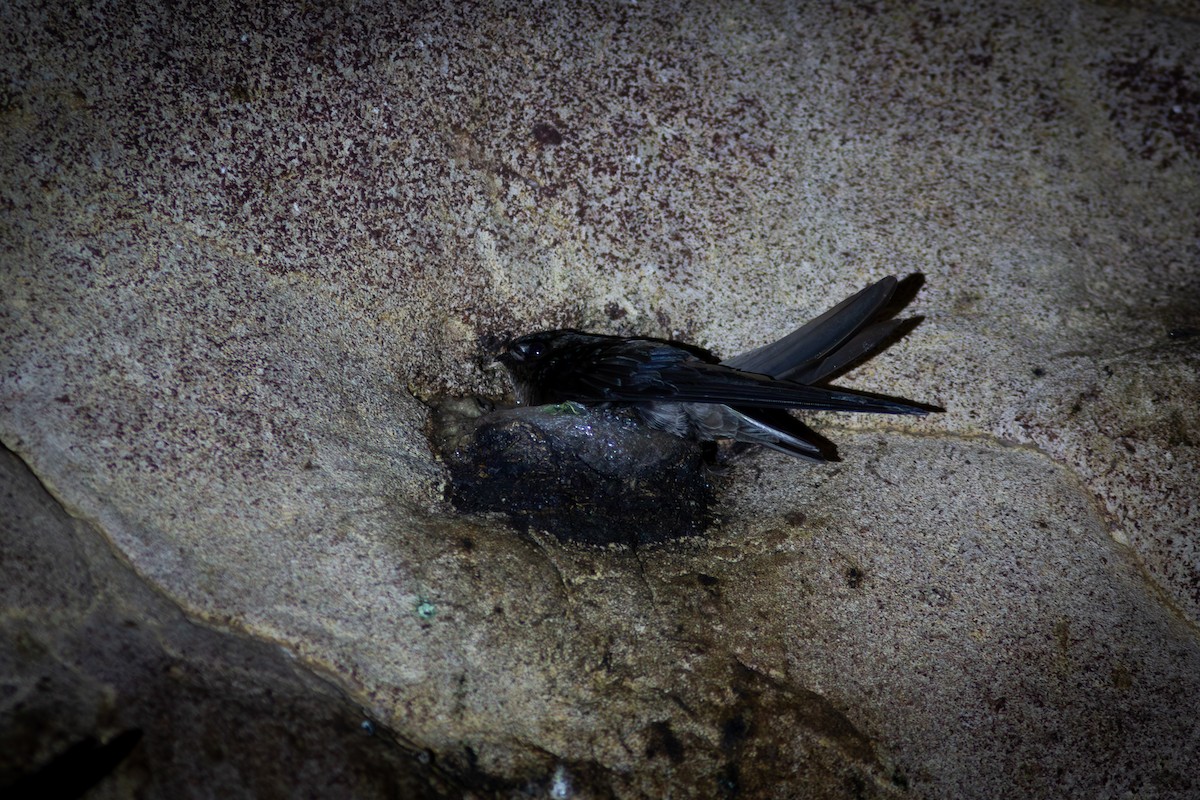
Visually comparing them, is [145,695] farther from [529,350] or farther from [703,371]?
[703,371]

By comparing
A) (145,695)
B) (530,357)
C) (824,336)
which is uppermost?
(824,336)

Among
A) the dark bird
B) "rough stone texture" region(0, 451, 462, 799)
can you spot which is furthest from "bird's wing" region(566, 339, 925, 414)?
"rough stone texture" region(0, 451, 462, 799)

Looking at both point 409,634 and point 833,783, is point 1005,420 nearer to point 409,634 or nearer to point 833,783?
point 833,783

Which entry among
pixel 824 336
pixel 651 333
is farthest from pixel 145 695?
pixel 824 336

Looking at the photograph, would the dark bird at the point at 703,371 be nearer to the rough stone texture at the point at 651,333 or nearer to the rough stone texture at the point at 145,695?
the rough stone texture at the point at 651,333

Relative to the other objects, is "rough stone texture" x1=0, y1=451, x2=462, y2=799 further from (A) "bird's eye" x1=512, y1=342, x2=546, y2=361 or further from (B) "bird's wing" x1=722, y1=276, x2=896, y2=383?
(B) "bird's wing" x1=722, y1=276, x2=896, y2=383

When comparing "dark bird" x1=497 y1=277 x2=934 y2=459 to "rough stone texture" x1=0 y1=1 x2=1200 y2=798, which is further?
"dark bird" x1=497 y1=277 x2=934 y2=459

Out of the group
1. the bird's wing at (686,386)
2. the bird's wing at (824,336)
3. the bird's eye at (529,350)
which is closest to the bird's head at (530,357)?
the bird's eye at (529,350)

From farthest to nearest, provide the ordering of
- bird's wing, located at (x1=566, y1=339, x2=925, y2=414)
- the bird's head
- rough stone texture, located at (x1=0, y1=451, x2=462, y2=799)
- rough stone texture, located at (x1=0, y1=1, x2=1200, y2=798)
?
the bird's head → bird's wing, located at (x1=566, y1=339, x2=925, y2=414) → rough stone texture, located at (x1=0, y1=1, x2=1200, y2=798) → rough stone texture, located at (x1=0, y1=451, x2=462, y2=799)
